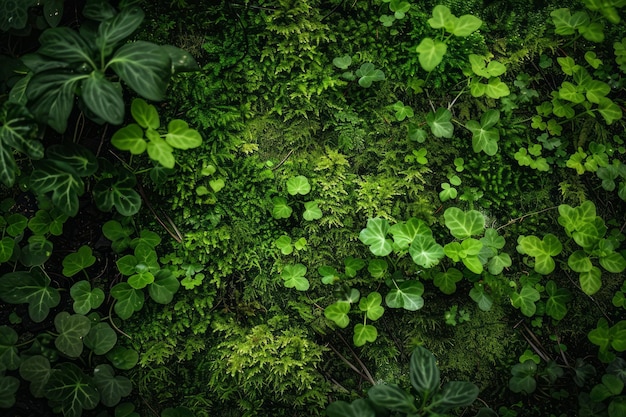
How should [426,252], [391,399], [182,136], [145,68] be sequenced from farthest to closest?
[426,252] → [182,136] → [391,399] → [145,68]

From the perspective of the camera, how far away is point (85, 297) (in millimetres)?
2166

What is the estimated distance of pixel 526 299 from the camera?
2.28 metres

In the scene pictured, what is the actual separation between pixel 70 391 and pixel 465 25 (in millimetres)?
2807

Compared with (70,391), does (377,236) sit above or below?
above

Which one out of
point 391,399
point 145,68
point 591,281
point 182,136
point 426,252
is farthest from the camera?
point 591,281

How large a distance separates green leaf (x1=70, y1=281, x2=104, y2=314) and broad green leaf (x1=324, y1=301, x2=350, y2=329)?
47.8 inches

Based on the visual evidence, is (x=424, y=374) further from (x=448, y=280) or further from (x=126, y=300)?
(x=126, y=300)

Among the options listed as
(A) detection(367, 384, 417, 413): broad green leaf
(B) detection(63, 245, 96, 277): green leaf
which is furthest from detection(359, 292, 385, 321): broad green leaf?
(B) detection(63, 245, 96, 277): green leaf

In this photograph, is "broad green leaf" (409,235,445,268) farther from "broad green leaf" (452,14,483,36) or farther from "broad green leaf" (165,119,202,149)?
"broad green leaf" (165,119,202,149)

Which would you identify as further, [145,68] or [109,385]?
[109,385]

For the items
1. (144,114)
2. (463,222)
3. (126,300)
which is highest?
(144,114)

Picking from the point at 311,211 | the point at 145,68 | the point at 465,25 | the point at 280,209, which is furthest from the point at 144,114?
the point at 465,25

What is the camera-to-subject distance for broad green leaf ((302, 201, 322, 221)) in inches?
88.4

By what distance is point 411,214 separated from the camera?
2.35 metres
